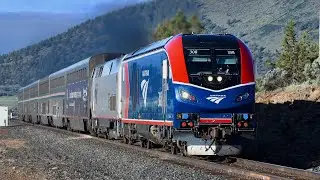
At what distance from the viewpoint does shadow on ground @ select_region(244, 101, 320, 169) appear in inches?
708

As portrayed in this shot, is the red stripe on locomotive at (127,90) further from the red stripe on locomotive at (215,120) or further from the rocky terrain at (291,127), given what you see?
the red stripe on locomotive at (215,120)

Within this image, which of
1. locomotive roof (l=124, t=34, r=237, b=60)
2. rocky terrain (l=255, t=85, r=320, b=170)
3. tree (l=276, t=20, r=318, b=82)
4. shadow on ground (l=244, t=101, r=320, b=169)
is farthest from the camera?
tree (l=276, t=20, r=318, b=82)

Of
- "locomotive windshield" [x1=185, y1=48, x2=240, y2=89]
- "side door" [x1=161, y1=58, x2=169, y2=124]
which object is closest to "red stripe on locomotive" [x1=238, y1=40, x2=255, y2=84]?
"locomotive windshield" [x1=185, y1=48, x2=240, y2=89]

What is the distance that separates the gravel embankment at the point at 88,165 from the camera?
14.2m

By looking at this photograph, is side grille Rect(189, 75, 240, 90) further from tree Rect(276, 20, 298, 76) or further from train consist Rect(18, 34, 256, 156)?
tree Rect(276, 20, 298, 76)

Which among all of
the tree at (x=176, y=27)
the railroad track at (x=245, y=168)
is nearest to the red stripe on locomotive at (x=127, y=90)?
the railroad track at (x=245, y=168)

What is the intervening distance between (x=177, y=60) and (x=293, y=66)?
107 feet

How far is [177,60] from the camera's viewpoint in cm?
1588

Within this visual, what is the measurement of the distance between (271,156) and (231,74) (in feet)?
13.8

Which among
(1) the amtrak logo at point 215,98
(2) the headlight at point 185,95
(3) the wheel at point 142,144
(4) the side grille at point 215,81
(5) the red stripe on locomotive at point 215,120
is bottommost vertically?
(3) the wheel at point 142,144

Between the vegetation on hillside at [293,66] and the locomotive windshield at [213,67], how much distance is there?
16.4 meters

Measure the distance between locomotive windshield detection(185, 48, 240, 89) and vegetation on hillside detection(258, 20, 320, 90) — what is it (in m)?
16.4

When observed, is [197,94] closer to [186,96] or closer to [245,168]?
[186,96]

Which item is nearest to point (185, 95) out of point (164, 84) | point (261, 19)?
point (164, 84)
